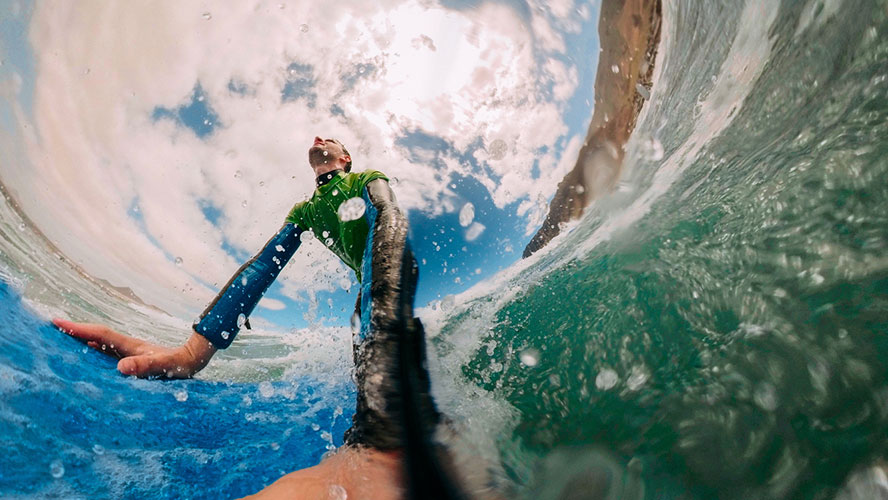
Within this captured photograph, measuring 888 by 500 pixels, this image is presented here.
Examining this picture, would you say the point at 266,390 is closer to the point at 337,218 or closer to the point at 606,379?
the point at 337,218

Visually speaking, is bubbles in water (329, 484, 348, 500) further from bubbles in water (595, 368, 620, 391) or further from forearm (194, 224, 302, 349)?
forearm (194, 224, 302, 349)

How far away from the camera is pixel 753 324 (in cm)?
66

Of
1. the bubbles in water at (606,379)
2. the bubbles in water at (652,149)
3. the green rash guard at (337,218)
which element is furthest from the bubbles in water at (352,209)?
the bubbles in water at (652,149)

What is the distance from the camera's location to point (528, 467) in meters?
0.80

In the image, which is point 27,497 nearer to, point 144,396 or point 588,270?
point 144,396

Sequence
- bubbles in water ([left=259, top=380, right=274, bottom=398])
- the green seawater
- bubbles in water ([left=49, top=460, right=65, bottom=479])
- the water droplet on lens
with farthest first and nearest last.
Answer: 1. bubbles in water ([left=259, top=380, right=274, bottom=398])
2. bubbles in water ([left=49, top=460, right=65, bottom=479])
3. the water droplet on lens
4. the green seawater

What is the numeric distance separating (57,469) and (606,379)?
6.16 ft

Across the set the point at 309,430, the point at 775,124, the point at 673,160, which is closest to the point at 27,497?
the point at 309,430

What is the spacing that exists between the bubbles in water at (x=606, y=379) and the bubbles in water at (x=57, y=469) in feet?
5.95

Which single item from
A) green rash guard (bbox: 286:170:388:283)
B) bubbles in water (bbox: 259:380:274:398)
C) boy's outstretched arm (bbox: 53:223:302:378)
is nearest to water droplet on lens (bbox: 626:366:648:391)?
green rash guard (bbox: 286:170:388:283)

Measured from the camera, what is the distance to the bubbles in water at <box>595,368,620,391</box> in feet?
2.91

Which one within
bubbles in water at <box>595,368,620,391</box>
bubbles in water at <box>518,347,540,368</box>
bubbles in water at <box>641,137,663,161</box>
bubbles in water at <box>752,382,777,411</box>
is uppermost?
bubbles in water at <box>641,137,663,161</box>

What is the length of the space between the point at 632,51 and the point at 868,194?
325 cm

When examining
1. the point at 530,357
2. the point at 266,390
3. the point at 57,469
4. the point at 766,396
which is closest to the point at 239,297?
the point at 57,469
